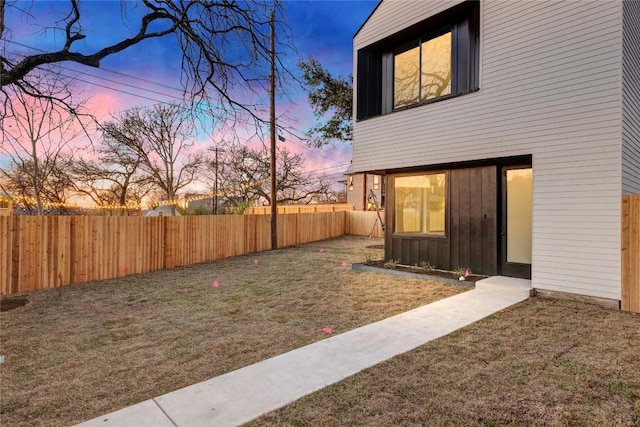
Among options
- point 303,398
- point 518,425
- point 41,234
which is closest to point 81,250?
point 41,234

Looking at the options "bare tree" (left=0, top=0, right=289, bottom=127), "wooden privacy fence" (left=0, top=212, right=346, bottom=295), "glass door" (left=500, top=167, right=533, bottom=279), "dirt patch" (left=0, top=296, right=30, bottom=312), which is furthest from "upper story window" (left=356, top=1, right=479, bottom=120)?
"dirt patch" (left=0, top=296, right=30, bottom=312)

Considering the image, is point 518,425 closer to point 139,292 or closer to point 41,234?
point 139,292

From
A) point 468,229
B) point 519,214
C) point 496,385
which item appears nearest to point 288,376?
point 496,385

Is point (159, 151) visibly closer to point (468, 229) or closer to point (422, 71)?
point (422, 71)

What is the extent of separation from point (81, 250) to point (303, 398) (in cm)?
690

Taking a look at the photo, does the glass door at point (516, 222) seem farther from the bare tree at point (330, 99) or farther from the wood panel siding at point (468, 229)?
the bare tree at point (330, 99)

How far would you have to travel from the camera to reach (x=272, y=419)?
Result: 7.48ft

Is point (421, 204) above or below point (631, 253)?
above

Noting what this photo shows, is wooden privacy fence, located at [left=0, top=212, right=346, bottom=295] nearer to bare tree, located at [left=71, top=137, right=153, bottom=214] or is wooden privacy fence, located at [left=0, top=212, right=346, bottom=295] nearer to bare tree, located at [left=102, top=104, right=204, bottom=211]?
bare tree, located at [left=71, top=137, right=153, bottom=214]

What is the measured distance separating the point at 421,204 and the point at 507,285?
2.55 meters

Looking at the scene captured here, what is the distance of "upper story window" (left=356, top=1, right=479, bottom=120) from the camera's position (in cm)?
668

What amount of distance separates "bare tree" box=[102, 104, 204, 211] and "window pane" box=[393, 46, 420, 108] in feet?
37.3

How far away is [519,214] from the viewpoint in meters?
6.32

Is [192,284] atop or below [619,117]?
below
